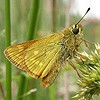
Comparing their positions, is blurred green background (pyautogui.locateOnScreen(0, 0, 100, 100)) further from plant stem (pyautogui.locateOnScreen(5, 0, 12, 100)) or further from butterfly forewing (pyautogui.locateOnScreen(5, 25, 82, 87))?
plant stem (pyautogui.locateOnScreen(5, 0, 12, 100))

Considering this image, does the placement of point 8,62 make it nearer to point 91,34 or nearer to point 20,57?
point 20,57

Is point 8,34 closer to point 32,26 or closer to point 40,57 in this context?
point 32,26

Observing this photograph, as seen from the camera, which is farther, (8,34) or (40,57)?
(40,57)

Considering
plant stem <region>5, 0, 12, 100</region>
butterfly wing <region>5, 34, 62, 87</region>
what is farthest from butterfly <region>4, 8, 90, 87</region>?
plant stem <region>5, 0, 12, 100</region>

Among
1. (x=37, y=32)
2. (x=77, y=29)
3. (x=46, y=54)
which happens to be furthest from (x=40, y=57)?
(x=37, y=32)

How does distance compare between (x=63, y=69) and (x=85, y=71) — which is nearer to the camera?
(x=85, y=71)

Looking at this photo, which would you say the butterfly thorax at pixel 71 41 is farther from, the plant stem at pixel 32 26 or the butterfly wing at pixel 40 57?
the plant stem at pixel 32 26

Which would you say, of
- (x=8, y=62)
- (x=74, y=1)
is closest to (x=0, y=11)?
(x=74, y=1)
